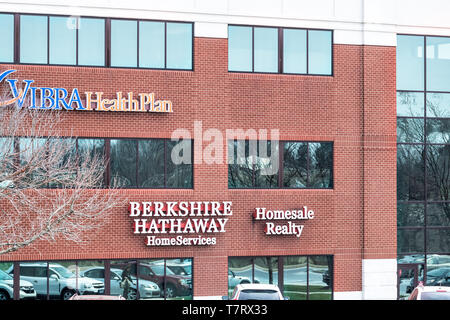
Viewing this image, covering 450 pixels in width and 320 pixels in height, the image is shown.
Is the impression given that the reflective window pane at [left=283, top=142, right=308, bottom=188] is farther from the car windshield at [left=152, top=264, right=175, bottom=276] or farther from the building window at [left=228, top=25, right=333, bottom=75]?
the car windshield at [left=152, top=264, right=175, bottom=276]

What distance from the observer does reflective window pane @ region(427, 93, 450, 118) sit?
24531 millimetres

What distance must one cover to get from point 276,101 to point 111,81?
241 inches

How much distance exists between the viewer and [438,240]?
24.6 meters

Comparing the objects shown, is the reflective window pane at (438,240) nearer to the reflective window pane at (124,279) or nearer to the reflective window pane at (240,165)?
the reflective window pane at (240,165)

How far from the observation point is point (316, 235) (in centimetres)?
2355

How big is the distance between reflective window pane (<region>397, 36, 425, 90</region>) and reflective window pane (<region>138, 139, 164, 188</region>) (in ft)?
32.2

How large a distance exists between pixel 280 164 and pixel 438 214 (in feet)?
22.4

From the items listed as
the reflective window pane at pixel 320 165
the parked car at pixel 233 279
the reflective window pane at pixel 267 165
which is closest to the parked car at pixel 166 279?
the parked car at pixel 233 279

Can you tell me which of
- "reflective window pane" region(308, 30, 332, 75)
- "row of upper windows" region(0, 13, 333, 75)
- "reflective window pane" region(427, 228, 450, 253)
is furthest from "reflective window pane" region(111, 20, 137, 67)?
"reflective window pane" region(427, 228, 450, 253)

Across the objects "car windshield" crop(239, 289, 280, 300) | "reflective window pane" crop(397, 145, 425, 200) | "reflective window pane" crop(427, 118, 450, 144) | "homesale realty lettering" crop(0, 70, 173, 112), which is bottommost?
"car windshield" crop(239, 289, 280, 300)

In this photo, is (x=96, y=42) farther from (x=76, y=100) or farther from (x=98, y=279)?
(x=98, y=279)

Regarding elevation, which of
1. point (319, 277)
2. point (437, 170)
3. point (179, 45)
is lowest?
point (319, 277)

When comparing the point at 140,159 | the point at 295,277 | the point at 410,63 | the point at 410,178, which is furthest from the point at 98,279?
the point at 410,63
